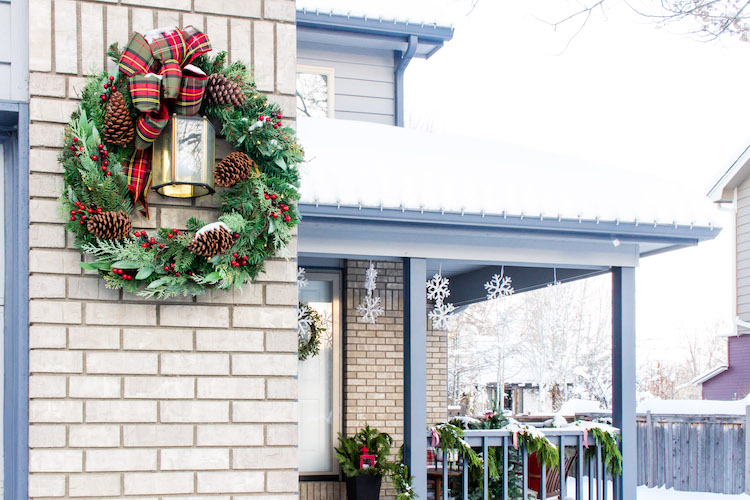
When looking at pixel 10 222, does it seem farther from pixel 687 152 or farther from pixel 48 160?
pixel 687 152

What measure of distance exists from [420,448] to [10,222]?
3.80 m

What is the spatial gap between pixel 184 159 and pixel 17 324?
0.85 m

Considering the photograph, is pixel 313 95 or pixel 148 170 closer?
pixel 148 170

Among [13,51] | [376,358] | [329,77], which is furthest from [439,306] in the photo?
[13,51]

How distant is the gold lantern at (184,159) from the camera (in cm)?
271

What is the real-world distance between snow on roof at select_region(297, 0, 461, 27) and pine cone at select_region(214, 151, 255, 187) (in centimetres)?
605

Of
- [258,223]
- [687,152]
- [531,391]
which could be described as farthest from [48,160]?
[687,152]

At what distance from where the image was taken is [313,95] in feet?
29.4

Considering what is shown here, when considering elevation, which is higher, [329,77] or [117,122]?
[329,77]

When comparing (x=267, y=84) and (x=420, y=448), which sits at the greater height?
(x=267, y=84)

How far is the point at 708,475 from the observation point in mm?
10305

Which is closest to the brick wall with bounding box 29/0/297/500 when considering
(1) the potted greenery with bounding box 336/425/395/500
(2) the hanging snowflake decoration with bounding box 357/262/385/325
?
(2) the hanging snowflake decoration with bounding box 357/262/385/325

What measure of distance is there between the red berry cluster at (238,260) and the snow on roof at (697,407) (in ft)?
29.9

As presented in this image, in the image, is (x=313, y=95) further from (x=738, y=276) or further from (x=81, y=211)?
(x=738, y=276)
